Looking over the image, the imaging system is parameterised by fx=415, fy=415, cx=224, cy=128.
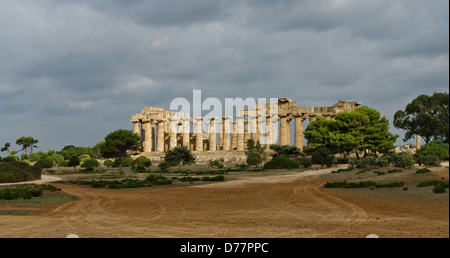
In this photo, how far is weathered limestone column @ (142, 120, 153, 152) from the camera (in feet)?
301

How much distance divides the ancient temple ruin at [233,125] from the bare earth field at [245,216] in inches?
2103

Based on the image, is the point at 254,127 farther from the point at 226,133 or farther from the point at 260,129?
the point at 226,133

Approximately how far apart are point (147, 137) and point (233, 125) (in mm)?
19289

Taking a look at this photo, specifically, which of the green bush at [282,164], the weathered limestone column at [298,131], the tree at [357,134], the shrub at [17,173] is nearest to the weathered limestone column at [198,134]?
the weathered limestone column at [298,131]

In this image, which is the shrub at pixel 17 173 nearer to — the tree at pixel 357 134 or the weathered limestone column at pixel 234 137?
the tree at pixel 357 134

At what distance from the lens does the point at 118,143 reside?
8006 cm

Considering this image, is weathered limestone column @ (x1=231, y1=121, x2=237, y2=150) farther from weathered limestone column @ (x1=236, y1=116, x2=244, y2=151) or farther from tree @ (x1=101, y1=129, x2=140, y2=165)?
tree @ (x1=101, y1=129, x2=140, y2=165)

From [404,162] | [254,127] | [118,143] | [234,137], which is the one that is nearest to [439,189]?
[404,162]

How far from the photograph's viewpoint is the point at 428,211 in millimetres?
15102

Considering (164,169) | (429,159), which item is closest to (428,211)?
(429,159)

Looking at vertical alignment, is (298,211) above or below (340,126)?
below

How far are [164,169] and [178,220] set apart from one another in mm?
42501
